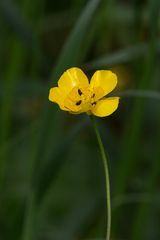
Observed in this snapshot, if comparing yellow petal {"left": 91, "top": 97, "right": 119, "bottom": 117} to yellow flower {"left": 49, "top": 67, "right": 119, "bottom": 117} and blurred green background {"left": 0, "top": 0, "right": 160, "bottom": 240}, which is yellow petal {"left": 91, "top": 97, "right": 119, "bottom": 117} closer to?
yellow flower {"left": 49, "top": 67, "right": 119, "bottom": 117}

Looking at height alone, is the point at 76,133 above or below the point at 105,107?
above

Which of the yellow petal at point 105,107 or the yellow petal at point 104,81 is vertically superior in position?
the yellow petal at point 104,81

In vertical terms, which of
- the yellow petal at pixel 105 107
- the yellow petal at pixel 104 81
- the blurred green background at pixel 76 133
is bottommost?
the yellow petal at pixel 105 107

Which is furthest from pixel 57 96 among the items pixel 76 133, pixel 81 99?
pixel 76 133

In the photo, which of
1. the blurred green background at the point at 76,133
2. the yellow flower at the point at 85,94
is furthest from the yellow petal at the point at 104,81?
the blurred green background at the point at 76,133

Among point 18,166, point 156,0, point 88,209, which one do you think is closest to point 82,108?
point 156,0

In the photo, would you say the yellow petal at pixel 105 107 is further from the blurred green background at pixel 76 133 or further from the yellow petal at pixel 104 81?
the blurred green background at pixel 76 133

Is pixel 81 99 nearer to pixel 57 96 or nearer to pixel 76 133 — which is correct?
pixel 57 96

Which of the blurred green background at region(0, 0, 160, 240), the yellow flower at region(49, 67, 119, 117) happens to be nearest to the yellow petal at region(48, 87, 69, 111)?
the yellow flower at region(49, 67, 119, 117)
